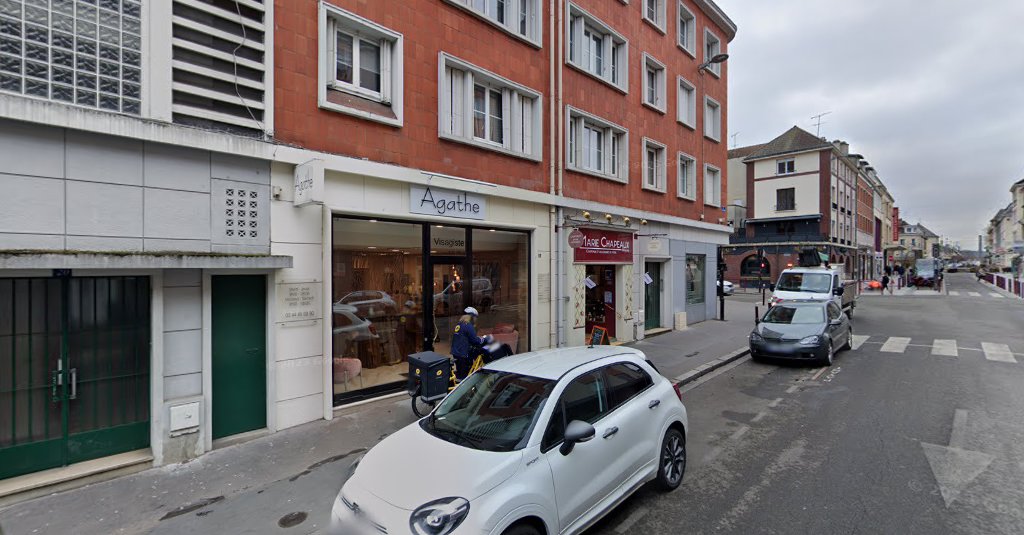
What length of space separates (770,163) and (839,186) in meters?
6.57

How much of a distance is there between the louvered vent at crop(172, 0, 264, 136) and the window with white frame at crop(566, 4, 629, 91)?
7.52 metres

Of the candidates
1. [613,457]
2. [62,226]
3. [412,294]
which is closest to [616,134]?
[412,294]

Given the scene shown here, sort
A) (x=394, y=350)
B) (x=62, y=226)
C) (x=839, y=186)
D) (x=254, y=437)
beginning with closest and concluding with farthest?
1. (x=62, y=226)
2. (x=254, y=437)
3. (x=394, y=350)
4. (x=839, y=186)

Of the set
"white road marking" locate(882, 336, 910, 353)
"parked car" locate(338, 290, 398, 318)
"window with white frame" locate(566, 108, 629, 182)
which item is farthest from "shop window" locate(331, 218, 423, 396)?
"white road marking" locate(882, 336, 910, 353)

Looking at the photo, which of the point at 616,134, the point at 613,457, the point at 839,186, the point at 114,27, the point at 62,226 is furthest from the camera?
the point at 839,186

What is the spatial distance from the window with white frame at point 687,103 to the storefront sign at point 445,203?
10687 mm

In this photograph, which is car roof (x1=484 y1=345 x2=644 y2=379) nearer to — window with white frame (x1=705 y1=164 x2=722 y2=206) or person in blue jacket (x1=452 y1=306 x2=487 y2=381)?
person in blue jacket (x1=452 y1=306 x2=487 y2=381)

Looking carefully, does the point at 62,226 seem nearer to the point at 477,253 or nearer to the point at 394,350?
the point at 394,350

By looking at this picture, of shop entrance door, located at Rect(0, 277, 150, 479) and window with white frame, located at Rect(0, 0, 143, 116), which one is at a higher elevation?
window with white frame, located at Rect(0, 0, 143, 116)

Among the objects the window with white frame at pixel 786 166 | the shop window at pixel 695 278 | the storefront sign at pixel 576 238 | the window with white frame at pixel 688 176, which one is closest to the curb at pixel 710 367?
the storefront sign at pixel 576 238

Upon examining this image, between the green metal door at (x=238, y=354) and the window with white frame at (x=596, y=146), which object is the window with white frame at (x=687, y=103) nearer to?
the window with white frame at (x=596, y=146)

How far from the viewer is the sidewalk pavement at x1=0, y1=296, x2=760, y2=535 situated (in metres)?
4.20

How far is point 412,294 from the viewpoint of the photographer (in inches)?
332

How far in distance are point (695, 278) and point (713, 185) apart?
4.21 meters
